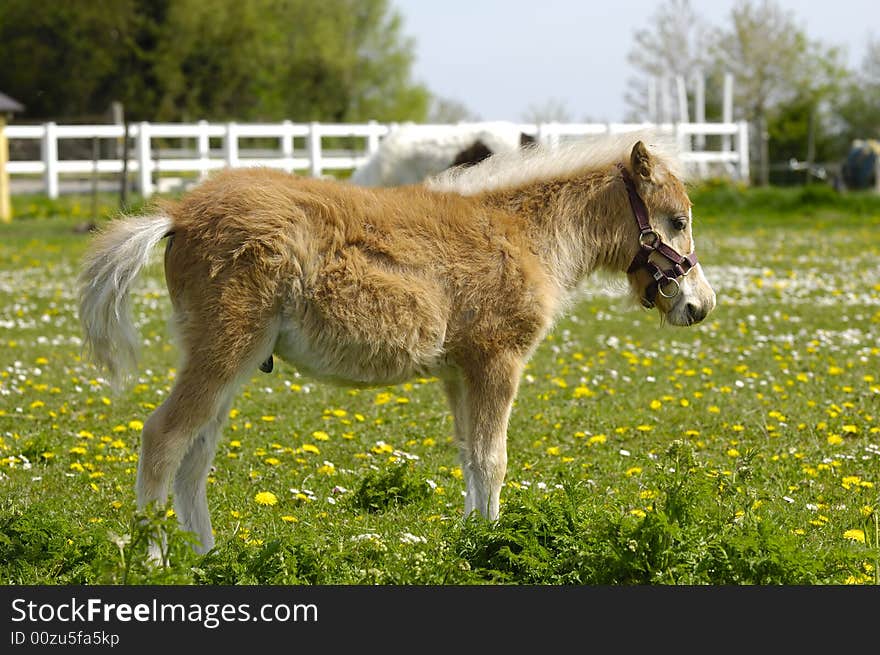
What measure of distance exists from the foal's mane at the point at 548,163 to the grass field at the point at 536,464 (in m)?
0.77

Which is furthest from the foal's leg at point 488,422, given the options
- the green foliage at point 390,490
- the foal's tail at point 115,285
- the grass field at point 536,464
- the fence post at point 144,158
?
the fence post at point 144,158

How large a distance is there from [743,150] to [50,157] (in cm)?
1879

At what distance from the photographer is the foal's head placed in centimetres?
561

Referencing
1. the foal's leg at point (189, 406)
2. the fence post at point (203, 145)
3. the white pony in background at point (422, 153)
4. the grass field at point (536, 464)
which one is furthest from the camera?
the fence post at point (203, 145)

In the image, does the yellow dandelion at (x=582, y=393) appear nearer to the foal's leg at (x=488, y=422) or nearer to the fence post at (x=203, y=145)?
the foal's leg at (x=488, y=422)

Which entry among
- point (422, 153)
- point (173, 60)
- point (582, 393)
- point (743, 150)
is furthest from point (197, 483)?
point (173, 60)

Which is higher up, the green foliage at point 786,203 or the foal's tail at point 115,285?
the green foliage at point 786,203

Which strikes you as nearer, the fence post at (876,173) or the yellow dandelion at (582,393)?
the yellow dandelion at (582,393)

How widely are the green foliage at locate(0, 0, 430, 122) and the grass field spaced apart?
32827 mm

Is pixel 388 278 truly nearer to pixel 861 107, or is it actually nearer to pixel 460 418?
pixel 460 418

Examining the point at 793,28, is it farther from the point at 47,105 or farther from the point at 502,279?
the point at 502,279

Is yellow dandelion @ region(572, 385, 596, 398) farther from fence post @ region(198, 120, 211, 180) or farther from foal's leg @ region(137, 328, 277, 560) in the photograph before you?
fence post @ region(198, 120, 211, 180)

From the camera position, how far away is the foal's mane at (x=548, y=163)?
5.72 m

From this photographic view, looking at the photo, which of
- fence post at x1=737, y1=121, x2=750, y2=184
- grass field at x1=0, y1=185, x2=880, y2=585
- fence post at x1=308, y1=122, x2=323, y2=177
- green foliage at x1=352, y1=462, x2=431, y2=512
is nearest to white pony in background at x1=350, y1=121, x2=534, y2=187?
grass field at x1=0, y1=185, x2=880, y2=585
